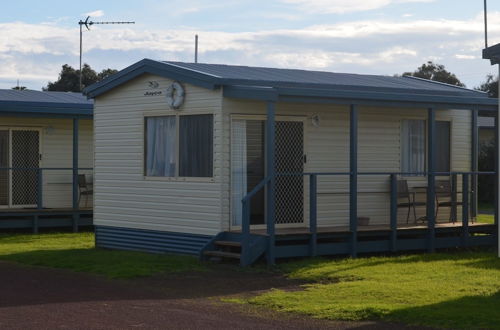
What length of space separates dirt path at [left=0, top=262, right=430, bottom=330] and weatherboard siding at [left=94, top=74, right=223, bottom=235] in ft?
5.70

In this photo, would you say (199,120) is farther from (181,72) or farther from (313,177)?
(313,177)

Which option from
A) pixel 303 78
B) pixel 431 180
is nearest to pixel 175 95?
pixel 303 78

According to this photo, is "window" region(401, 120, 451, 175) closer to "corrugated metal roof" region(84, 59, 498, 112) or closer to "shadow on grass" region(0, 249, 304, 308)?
"corrugated metal roof" region(84, 59, 498, 112)

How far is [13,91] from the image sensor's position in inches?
975

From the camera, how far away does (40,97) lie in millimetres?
23891

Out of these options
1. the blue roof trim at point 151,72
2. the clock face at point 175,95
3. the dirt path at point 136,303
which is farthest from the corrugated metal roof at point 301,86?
the dirt path at point 136,303

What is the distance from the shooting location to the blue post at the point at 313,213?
15.9 meters

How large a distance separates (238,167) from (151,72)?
2.37 m

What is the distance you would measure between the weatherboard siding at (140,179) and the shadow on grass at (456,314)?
5.47 metres

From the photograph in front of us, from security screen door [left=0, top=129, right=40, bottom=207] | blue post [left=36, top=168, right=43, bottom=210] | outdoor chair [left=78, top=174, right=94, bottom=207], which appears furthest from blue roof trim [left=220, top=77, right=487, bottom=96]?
security screen door [left=0, top=129, right=40, bottom=207]

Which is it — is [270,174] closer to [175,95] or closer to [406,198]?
[175,95]

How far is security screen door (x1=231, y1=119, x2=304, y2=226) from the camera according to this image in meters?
16.2

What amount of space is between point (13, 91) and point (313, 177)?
444 inches

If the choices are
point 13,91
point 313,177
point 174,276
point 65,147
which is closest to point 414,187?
point 313,177
